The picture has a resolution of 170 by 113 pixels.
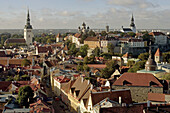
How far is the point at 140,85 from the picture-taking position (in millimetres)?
30500

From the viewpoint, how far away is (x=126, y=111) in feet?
65.0

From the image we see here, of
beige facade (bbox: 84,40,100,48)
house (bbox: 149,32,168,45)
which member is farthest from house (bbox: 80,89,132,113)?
house (bbox: 149,32,168,45)

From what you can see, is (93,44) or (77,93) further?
(93,44)

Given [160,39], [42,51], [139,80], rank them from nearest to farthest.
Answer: [139,80] < [42,51] < [160,39]

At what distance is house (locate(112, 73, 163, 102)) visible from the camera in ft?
99.7

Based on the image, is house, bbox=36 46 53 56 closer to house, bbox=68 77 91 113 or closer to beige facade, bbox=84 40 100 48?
beige facade, bbox=84 40 100 48

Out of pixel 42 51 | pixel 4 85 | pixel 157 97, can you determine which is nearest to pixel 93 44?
pixel 42 51

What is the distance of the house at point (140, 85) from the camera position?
3039 cm

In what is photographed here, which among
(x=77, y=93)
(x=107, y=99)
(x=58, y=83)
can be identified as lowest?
(x=58, y=83)

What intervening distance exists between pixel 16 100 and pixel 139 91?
12.9 meters

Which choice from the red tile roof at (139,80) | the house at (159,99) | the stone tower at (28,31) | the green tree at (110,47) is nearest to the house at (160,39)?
the green tree at (110,47)

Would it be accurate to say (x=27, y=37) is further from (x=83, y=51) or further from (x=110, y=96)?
(x=110, y=96)

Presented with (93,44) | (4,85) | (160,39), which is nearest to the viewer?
(4,85)

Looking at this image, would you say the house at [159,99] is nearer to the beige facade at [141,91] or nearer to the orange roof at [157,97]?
the orange roof at [157,97]
